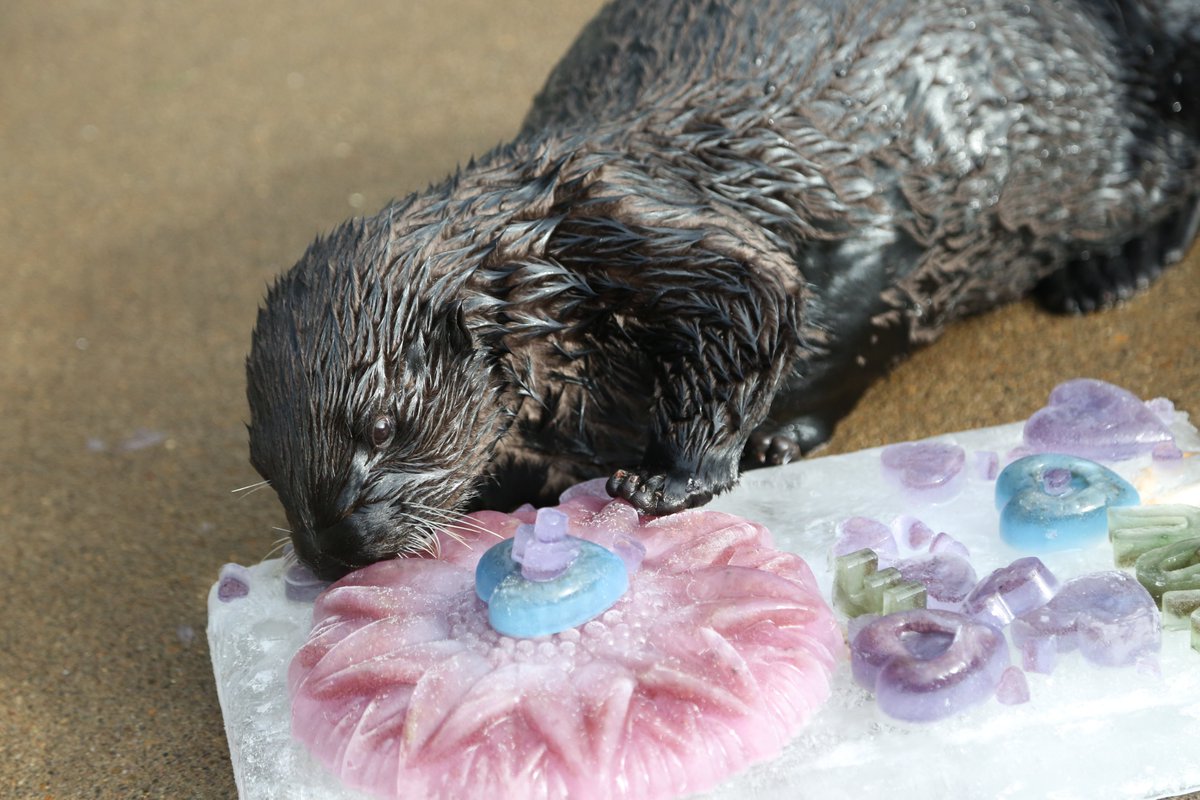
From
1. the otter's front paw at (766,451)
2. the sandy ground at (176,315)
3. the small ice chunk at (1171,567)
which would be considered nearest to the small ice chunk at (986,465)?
the small ice chunk at (1171,567)

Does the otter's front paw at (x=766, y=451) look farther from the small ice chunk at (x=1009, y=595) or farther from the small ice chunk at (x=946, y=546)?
the small ice chunk at (x=1009, y=595)

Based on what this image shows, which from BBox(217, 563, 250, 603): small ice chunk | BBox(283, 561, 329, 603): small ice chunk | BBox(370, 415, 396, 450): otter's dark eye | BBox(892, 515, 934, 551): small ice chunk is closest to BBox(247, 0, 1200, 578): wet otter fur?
BBox(370, 415, 396, 450): otter's dark eye

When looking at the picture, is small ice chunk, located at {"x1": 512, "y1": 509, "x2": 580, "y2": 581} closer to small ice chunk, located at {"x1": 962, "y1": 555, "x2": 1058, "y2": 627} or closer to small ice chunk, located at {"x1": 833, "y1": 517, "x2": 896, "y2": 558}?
small ice chunk, located at {"x1": 833, "y1": 517, "x2": 896, "y2": 558}

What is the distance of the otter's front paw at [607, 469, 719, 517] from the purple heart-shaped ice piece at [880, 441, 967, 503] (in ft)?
1.18

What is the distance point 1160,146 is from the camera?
3221mm

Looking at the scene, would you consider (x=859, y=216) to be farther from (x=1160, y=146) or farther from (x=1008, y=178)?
(x=1160, y=146)

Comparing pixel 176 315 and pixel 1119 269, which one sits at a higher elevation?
pixel 176 315

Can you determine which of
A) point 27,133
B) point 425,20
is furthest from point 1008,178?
point 27,133

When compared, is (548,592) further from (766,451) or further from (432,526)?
(766,451)

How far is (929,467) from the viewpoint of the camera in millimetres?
2451

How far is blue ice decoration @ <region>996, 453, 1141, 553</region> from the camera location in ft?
7.37

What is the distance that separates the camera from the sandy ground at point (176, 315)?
104 inches

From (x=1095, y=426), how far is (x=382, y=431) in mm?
1252

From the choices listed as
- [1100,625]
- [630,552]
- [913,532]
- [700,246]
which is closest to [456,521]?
[630,552]
